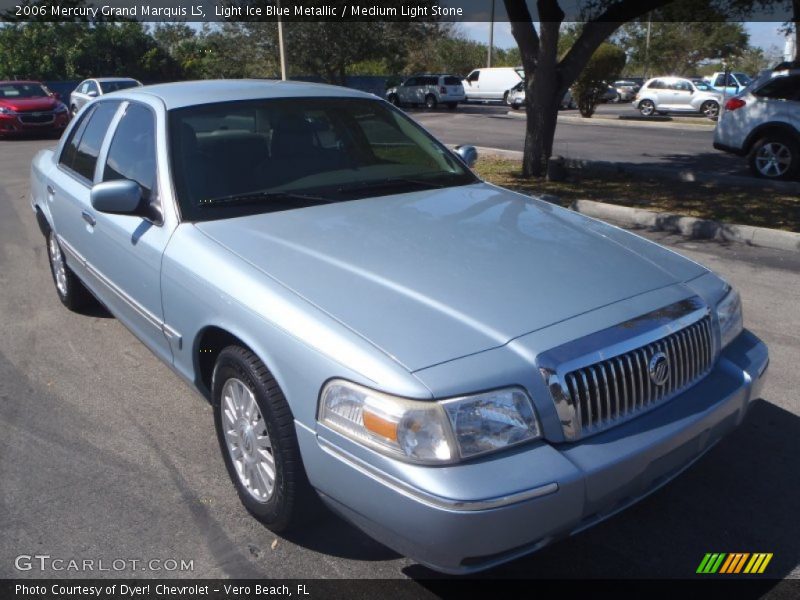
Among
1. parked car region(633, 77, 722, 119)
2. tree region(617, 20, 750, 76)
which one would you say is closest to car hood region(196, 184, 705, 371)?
parked car region(633, 77, 722, 119)

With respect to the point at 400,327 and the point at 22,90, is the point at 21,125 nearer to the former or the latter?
the point at 22,90

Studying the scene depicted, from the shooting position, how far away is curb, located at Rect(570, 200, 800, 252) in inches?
298

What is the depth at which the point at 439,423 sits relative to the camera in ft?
7.70

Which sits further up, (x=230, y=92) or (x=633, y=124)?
(x=230, y=92)

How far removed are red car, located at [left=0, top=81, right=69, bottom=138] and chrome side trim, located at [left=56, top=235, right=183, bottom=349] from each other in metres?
18.1

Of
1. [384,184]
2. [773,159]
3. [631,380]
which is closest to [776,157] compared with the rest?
[773,159]

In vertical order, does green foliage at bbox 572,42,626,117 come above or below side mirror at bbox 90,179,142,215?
above

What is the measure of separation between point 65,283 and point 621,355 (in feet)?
14.7

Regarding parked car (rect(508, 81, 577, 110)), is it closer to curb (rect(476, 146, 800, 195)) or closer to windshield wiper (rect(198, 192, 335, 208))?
curb (rect(476, 146, 800, 195))

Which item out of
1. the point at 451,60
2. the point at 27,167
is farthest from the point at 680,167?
the point at 451,60

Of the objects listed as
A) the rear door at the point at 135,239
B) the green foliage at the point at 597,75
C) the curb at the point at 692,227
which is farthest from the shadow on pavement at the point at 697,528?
the green foliage at the point at 597,75

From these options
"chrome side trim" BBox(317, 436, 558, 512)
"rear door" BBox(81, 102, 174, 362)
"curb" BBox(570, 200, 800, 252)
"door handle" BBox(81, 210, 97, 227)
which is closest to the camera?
"chrome side trim" BBox(317, 436, 558, 512)

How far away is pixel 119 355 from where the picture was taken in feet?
16.5

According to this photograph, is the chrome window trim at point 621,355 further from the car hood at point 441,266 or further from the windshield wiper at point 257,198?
the windshield wiper at point 257,198
